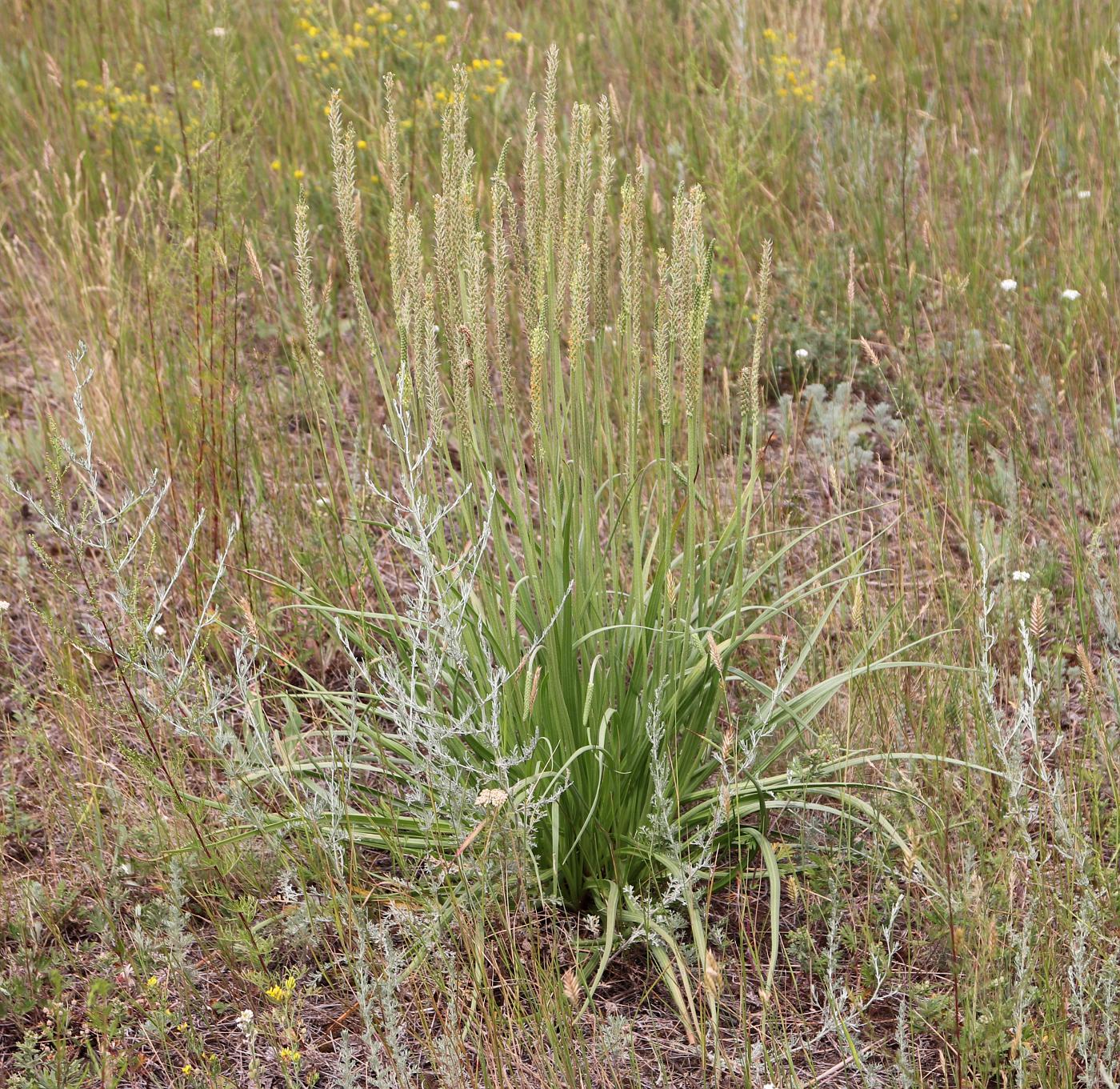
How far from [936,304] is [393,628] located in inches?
82.7

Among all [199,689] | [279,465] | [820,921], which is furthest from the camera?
[279,465]

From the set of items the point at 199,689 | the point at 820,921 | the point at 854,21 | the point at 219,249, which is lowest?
the point at 820,921

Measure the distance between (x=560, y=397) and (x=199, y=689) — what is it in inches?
40.0

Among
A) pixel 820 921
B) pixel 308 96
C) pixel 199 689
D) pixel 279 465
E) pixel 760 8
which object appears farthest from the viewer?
pixel 760 8

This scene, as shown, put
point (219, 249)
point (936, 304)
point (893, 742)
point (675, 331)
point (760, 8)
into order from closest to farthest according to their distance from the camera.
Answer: point (675, 331) → point (893, 742) → point (219, 249) → point (936, 304) → point (760, 8)

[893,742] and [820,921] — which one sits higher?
[893,742]

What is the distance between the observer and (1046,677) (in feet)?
7.45

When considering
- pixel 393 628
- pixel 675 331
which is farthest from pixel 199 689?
pixel 675 331

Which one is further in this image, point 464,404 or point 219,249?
point 219,249

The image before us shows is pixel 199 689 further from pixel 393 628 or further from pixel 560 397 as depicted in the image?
pixel 560 397

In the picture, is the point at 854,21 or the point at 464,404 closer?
the point at 464,404

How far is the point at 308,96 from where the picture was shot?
446 cm

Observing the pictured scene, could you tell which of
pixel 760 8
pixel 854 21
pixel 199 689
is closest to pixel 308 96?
pixel 760 8

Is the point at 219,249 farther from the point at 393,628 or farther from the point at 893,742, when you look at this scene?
the point at 893,742
